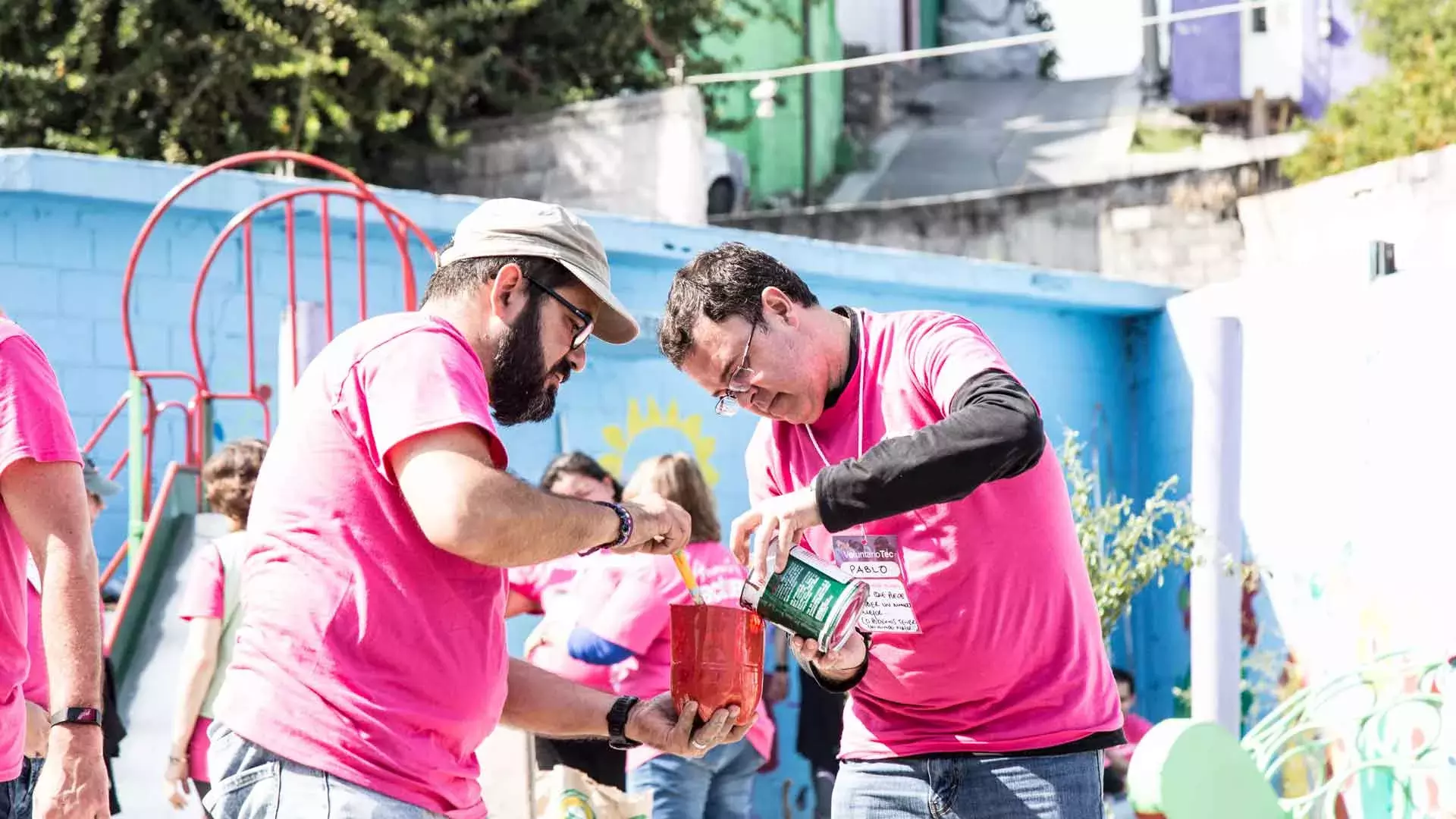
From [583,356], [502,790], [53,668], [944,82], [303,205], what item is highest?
[944,82]

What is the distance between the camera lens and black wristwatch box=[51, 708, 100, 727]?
254 cm

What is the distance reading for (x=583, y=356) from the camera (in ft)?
8.73

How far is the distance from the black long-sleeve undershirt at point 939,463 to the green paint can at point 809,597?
4.7 inches

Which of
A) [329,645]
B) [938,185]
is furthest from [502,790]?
[938,185]

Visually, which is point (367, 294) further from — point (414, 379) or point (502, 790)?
point (414, 379)

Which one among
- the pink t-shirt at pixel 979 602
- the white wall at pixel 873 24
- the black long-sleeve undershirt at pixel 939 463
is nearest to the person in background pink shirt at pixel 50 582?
the black long-sleeve undershirt at pixel 939 463

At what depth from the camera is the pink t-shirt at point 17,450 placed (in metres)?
2.60

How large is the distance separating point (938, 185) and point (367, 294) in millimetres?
12308

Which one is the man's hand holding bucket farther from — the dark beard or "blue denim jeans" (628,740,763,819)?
"blue denim jeans" (628,740,763,819)

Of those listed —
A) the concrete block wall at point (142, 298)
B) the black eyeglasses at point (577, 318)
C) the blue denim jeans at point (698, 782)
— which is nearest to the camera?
the black eyeglasses at point (577, 318)

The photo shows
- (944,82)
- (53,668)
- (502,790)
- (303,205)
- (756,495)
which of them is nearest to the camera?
(53,668)

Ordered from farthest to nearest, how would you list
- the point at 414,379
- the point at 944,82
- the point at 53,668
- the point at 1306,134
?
the point at 944,82, the point at 1306,134, the point at 53,668, the point at 414,379

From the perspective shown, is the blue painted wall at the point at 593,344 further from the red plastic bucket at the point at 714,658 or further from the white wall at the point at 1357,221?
the red plastic bucket at the point at 714,658

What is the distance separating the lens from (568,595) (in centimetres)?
527
